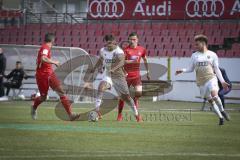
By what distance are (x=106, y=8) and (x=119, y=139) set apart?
25.8m

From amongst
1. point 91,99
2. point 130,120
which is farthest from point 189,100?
point 130,120

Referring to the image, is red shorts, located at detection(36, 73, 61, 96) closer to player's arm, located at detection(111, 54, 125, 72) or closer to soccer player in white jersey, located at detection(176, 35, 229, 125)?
player's arm, located at detection(111, 54, 125, 72)

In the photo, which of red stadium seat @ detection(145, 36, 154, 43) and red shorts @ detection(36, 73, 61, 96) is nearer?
red shorts @ detection(36, 73, 61, 96)

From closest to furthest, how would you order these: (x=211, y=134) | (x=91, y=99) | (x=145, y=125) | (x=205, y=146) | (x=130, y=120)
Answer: (x=205, y=146), (x=211, y=134), (x=145, y=125), (x=130, y=120), (x=91, y=99)

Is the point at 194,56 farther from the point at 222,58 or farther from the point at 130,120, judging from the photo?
the point at 222,58

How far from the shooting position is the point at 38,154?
10.6m

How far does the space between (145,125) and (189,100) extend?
14.5 m

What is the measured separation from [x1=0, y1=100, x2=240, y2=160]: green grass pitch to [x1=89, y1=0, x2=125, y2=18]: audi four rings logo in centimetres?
1869

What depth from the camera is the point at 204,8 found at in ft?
119

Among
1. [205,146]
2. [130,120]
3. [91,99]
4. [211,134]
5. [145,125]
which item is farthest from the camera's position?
[91,99]

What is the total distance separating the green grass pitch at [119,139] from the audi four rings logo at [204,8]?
16.4 metres

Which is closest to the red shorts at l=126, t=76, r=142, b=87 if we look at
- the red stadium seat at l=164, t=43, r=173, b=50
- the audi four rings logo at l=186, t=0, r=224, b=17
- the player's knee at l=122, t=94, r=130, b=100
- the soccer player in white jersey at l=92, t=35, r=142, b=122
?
the soccer player in white jersey at l=92, t=35, r=142, b=122

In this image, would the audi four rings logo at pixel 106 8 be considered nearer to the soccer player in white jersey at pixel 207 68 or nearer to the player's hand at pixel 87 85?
the player's hand at pixel 87 85

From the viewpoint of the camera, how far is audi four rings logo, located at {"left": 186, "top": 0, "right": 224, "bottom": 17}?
35594 millimetres
